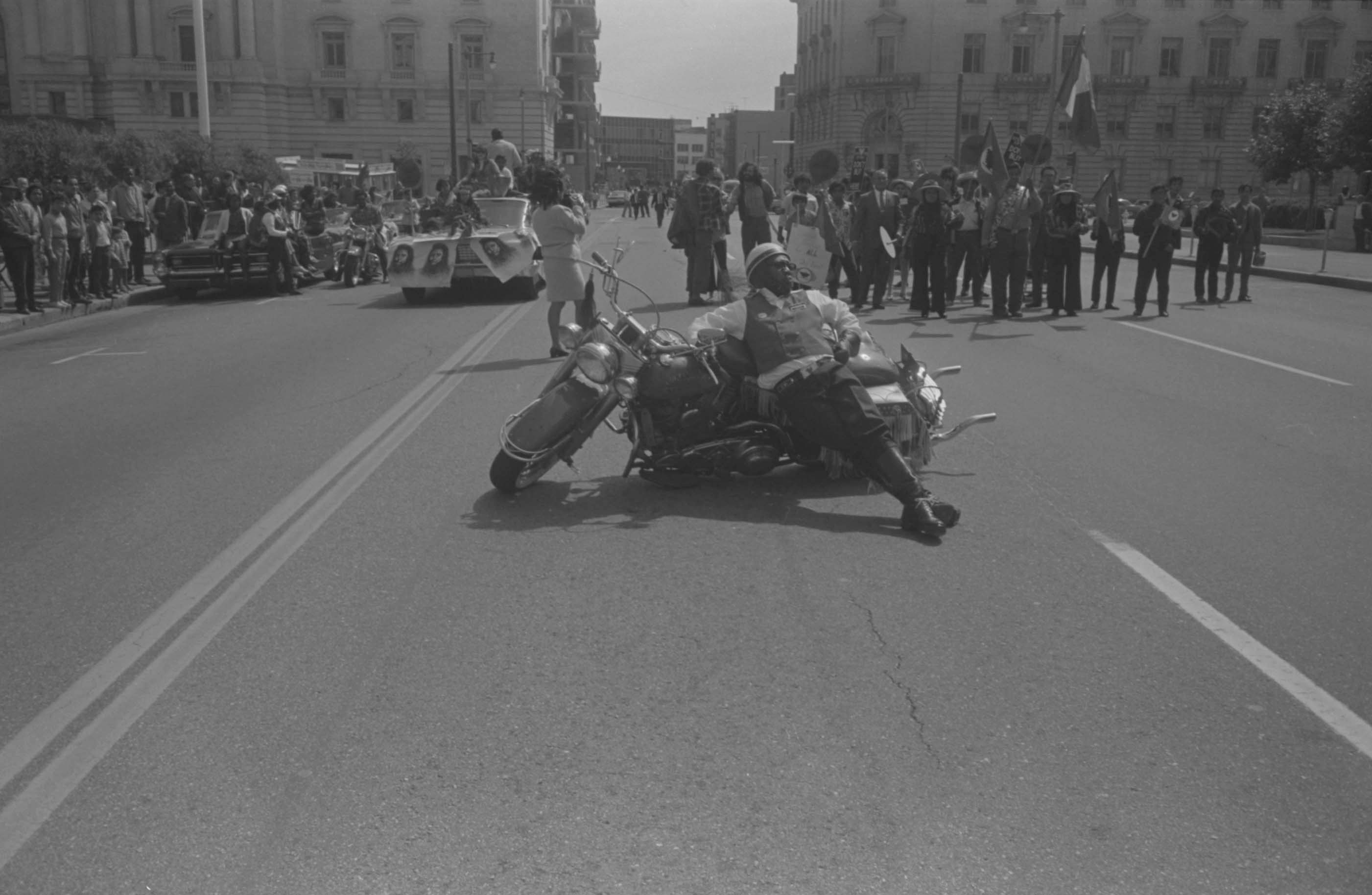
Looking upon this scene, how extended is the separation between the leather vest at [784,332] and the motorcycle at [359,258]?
59.6ft

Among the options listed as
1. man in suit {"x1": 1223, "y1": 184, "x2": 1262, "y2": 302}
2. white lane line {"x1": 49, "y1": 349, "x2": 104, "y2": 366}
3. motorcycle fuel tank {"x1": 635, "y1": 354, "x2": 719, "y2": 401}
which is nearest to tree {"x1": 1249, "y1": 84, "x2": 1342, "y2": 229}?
man in suit {"x1": 1223, "y1": 184, "x2": 1262, "y2": 302}

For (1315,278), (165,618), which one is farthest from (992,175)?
(165,618)

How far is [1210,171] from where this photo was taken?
91000 mm

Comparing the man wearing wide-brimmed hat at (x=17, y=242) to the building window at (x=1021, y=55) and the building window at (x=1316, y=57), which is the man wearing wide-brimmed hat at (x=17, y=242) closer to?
the building window at (x=1021, y=55)

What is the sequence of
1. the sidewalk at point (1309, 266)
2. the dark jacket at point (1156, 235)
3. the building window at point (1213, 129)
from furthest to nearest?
the building window at point (1213, 129) → the sidewalk at point (1309, 266) → the dark jacket at point (1156, 235)

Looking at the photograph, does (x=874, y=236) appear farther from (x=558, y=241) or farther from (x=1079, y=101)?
(x=558, y=241)

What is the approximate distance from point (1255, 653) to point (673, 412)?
134 inches

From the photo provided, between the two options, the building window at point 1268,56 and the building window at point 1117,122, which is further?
the building window at point 1117,122

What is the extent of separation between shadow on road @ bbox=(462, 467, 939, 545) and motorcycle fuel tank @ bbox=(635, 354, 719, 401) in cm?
57

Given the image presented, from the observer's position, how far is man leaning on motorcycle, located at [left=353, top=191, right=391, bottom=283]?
25.5m

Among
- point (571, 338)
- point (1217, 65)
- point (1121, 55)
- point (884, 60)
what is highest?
point (1121, 55)

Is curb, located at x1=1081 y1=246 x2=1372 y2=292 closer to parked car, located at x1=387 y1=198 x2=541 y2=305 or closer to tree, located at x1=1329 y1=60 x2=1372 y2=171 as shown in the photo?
parked car, located at x1=387 y1=198 x2=541 y2=305

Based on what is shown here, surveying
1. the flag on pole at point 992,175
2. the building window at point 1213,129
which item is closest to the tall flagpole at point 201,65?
the flag on pole at point 992,175

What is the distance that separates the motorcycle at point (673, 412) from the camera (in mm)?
7363
